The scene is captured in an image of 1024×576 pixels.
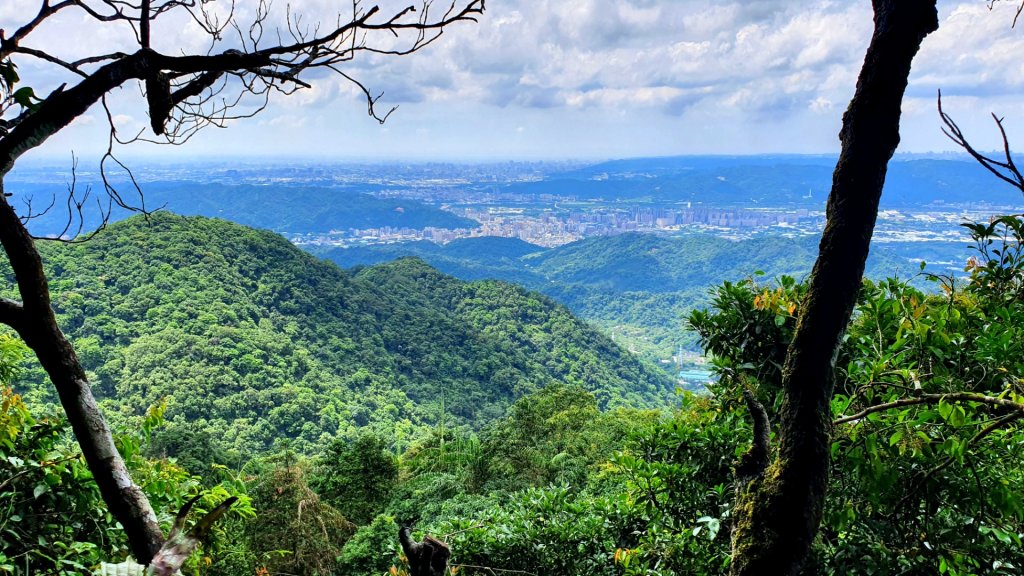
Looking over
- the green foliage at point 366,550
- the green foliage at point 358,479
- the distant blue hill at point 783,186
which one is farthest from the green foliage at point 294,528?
the distant blue hill at point 783,186

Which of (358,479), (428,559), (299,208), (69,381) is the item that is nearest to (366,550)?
(358,479)

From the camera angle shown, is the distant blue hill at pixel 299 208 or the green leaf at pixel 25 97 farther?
the distant blue hill at pixel 299 208

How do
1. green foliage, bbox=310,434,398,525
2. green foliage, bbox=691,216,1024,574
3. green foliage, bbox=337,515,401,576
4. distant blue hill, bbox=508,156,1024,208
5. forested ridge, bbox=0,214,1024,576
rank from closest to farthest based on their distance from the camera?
green foliage, bbox=691,216,1024,574 → forested ridge, bbox=0,214,1024,576 → green foliage, bbox=337,515,401,576 → green foliage, bbox=310,434,398,525 → distant blue hill, bbox=508,156,1024,208

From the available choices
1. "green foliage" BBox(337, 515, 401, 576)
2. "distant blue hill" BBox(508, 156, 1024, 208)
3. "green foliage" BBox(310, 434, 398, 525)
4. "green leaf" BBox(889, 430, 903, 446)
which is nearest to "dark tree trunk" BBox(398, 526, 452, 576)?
"green leaf" BBox(889, 430, 903, 446)

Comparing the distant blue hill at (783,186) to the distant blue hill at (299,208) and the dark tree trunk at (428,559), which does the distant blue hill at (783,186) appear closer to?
the distant blue hill at (299,208)

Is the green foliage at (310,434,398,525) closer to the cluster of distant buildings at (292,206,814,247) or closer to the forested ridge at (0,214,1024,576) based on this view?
the forested ridge at (0,214,1024,576)
